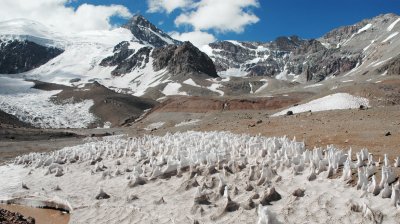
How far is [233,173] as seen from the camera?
15.5 meters

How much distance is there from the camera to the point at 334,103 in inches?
1572

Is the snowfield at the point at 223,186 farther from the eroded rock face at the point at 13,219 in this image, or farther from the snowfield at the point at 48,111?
the snowfield at the point at 48,111

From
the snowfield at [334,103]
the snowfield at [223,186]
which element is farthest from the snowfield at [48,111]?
the snowfield at [223,186]

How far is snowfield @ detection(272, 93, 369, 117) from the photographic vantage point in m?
39.1

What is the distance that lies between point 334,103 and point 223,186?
28.3m

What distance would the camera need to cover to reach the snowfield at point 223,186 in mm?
11359

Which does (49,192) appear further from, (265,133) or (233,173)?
(265,133)

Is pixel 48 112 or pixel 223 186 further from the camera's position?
pixel 48 112

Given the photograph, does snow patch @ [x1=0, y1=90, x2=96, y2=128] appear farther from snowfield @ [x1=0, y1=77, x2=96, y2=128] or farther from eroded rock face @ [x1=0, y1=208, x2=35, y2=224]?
eroded rock face @ [x1=0, y1=208, x2=35, y2=224]

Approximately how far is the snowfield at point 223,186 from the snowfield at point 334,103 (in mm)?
21425

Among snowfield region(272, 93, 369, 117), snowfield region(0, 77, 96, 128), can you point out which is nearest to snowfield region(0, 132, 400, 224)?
snowfield region(272, 93, 369, 117)

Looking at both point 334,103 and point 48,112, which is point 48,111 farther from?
point 334,103

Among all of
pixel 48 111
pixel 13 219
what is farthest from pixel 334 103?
pixel 48 111

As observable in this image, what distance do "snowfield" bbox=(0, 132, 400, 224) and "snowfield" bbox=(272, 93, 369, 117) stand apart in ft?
70.3
